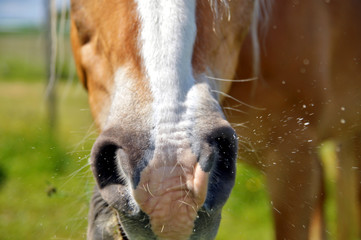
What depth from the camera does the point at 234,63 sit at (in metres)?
1.82

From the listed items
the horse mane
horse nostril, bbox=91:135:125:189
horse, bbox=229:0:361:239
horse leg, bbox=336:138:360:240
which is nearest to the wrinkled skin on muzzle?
horse nostril, bbox=91:135:125:189

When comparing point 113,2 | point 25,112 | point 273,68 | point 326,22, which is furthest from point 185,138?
point 25,112

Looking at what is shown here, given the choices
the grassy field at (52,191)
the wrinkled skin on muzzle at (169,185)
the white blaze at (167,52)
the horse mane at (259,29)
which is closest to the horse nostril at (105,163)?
the wrinkled skin on muzzle at (169,185)

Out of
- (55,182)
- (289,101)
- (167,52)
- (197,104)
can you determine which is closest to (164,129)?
(197,104)

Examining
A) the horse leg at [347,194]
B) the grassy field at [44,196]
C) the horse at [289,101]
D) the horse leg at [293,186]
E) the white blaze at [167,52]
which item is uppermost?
the white blaze at [167,52]

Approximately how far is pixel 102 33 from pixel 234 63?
0.51 metres

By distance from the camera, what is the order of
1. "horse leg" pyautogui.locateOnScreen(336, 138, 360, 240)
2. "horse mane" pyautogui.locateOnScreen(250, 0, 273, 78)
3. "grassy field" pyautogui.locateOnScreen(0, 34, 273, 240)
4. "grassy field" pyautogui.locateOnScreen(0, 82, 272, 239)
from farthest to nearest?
"grassy field" pyautogui.locateOnScreen(0, 82, 272, 239) < "horse leg" pyautogui.locateOnScreen(336, 138, 360, 240) < "grassy field" pyautogui.locateOnScreen(0, 34, 273, 240) < "horse mane" pyautogui.locateOnScreen(250, 0, 273, 78)

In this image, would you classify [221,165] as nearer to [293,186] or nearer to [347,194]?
[293,186]

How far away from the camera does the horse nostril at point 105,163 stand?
1323 mm

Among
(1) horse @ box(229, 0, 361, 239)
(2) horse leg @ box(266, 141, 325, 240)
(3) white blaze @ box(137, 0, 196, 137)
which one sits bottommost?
(2) horse leg @ box(266, 141, 325, 240)

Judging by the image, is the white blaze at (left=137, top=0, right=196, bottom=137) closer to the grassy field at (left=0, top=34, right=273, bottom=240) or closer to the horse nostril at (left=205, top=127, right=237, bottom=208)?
the horse nostril at (left=205, top=127, right=237, bottom=208)

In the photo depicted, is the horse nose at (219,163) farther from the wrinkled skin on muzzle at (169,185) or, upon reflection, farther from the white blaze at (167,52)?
the white blaze at (167,52)

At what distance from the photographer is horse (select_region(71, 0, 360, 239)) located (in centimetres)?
127

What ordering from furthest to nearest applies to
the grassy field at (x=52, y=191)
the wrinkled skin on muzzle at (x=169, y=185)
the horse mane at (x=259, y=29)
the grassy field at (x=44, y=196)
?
the grassy field at (x=44, y=196), the grassy field at (x=52, y=191), the horse mane at (x=259, y=29), the wrinkled skin on muzzle at (x=169, y=185)
